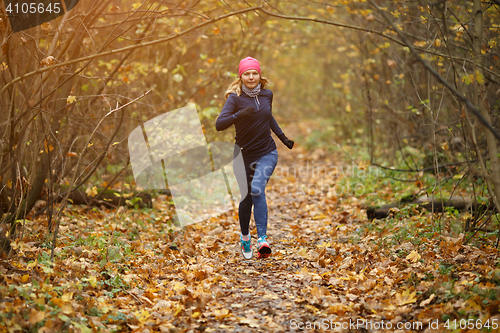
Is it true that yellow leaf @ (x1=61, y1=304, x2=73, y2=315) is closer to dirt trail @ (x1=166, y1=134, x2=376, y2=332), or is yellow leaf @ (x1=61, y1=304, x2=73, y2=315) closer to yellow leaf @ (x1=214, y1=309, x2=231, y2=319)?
dirt trail @ (x1=166, y1=134, x2=376, y2=332)

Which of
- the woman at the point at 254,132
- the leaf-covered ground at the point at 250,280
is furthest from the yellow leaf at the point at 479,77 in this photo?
the woman at the point at 254,132

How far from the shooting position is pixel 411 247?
4512mm

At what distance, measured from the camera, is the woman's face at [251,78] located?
15.4ft

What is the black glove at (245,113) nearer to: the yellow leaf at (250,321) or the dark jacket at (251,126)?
the dark jacket at (251,126)

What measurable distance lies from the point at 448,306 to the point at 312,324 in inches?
40.4

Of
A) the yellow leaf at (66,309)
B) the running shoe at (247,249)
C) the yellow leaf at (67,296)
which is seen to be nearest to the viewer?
the yellow leaf at (66,309)

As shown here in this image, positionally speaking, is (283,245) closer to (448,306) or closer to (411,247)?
(411,247)

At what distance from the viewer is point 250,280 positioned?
167 inches

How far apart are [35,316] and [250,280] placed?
2067 mm

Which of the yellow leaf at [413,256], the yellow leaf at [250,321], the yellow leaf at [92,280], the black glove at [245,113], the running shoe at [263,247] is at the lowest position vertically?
the yellow leaf at [250,321]

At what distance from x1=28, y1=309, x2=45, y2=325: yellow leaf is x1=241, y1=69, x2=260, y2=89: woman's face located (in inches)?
121

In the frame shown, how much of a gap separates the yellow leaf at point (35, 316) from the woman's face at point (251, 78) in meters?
3.09

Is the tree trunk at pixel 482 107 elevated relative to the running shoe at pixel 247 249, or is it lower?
elevated

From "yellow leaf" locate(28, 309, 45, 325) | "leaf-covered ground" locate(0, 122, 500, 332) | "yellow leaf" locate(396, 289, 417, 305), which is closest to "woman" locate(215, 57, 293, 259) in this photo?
"leaf-covered ground" locate(0, 122, 500, 332)
